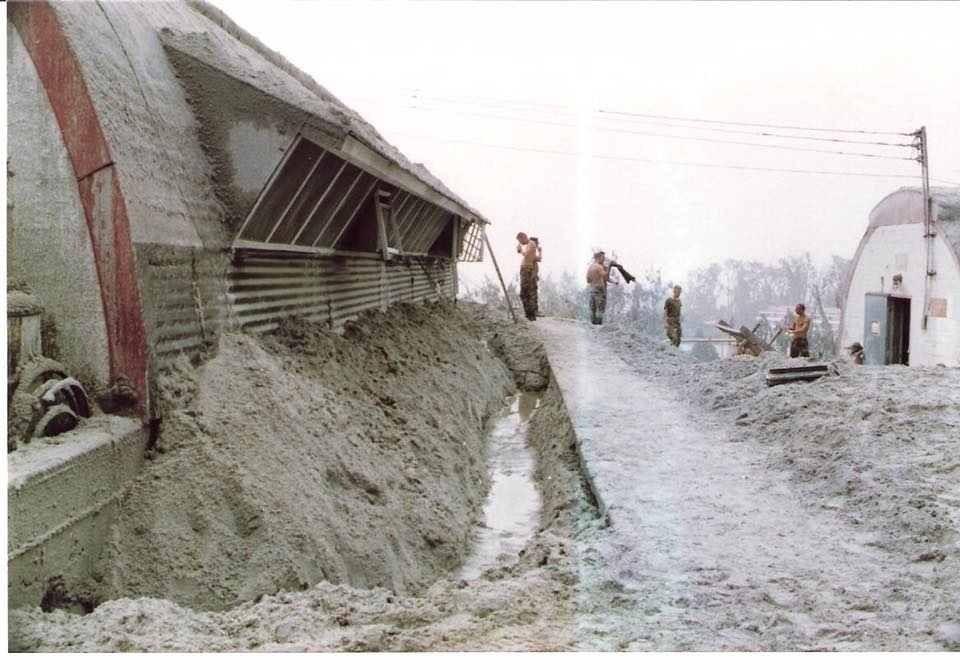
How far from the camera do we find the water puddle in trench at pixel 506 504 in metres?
6.09

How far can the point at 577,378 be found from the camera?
483 inches

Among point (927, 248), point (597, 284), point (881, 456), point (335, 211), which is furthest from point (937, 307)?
point (335, 211)

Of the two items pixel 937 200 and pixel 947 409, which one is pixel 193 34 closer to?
pixel 947 409

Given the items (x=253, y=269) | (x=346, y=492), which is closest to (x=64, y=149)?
(x=253, y=269)

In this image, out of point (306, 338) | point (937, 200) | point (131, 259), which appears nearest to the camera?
point (131, 259)

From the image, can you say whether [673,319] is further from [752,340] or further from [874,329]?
[874,329]

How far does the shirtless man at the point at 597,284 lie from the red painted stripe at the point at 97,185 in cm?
1421

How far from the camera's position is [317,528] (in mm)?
4637

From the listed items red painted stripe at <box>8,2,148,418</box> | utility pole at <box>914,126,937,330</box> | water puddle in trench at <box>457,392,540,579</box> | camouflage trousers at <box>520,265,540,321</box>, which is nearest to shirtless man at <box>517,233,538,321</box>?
camouflage trousers at <box>520,265,540,321</box>

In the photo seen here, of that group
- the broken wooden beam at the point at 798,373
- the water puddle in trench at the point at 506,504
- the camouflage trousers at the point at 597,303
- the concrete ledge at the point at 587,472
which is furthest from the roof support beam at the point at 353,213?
the camouflage trousers at the point at 597,303

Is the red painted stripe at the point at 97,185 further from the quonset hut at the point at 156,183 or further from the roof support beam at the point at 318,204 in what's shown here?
the roof support beam at the point at 318,204

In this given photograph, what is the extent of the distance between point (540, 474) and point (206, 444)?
4550 mm

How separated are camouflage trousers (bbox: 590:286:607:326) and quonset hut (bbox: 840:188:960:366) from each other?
696cm

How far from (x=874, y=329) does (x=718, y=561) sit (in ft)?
58.1
